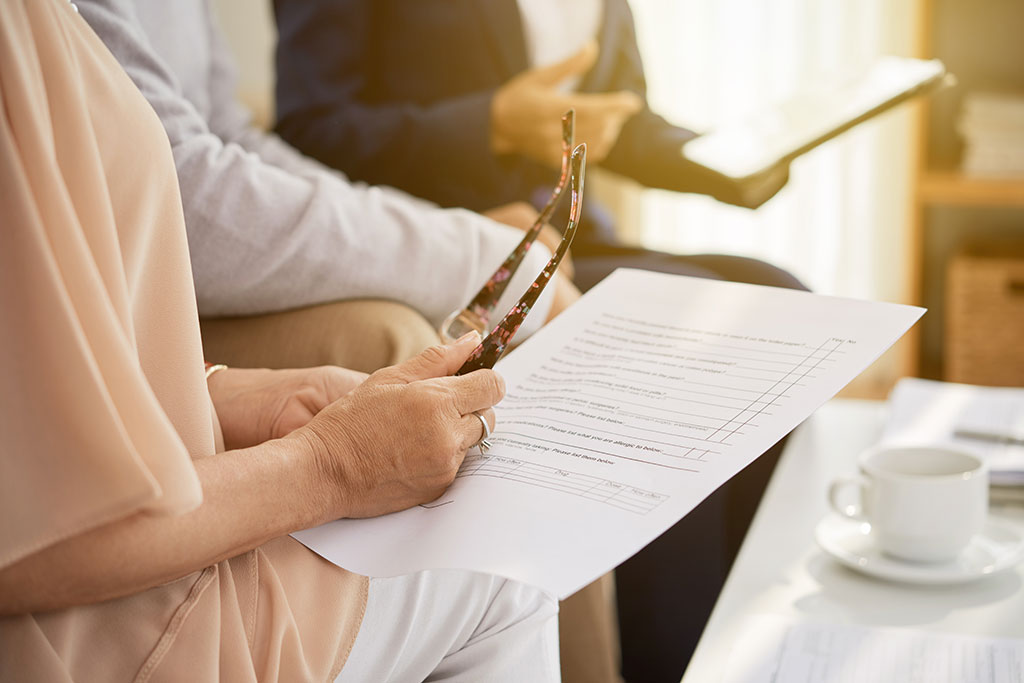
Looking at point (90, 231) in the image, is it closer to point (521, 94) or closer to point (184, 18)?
point (184, 18)

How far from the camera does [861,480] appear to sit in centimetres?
87

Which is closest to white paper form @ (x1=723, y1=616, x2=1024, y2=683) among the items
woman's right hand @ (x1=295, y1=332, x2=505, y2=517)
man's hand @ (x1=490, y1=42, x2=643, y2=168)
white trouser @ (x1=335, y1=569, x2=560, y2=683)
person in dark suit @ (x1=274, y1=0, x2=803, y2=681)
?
white trouser @ (x1=335, y1=569, x2=560, y2=683)

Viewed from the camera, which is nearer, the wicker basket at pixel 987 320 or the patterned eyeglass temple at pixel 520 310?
the patterned eyeglass temple at pixel 520 310

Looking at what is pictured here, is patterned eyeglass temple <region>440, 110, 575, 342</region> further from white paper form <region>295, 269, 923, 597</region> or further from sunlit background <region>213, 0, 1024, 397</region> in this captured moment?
sunlit background <region>213, 0, 1024, 397</region>

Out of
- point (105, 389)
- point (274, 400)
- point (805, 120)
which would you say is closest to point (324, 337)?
point (274, 400)

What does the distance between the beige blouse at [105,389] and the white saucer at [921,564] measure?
41 centimetres

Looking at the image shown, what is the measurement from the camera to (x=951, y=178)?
88.7 inches

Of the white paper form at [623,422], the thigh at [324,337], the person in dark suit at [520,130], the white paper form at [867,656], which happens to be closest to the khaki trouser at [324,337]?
the thigh at [324,337]

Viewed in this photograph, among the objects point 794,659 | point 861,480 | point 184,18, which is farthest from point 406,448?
point 184,18

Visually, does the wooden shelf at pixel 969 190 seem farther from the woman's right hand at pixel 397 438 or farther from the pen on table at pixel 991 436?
the woman's right hand at pixel 397 438

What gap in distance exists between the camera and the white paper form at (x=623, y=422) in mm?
547

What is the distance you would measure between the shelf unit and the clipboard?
87 centimetres

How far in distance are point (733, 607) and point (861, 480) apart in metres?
0.16

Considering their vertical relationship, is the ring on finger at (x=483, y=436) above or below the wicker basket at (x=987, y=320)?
above
